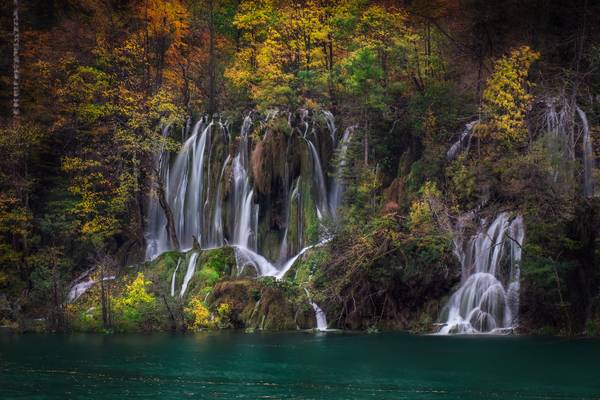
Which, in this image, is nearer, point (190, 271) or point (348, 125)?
point (190, 271)

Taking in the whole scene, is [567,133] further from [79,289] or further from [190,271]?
[79,289]

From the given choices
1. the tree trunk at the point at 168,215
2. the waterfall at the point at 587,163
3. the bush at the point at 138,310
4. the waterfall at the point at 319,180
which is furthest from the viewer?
the tree trunk at the point at 168,215

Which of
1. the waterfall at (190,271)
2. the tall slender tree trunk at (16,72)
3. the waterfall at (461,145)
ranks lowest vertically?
the waterfall at (190,271)

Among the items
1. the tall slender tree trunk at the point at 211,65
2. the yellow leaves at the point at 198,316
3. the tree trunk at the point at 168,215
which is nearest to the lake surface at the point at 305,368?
the yellow leaves at the point at 198,316

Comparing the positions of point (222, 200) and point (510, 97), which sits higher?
point (510, 97)

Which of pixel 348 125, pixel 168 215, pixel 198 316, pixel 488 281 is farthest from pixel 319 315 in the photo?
pixel 168 215

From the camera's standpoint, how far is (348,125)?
36.5 meters

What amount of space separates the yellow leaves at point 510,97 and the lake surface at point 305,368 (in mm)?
7880

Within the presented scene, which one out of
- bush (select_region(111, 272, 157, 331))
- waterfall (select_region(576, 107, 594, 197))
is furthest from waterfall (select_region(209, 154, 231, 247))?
waterfall (select_region(576, 107, 594, 197))

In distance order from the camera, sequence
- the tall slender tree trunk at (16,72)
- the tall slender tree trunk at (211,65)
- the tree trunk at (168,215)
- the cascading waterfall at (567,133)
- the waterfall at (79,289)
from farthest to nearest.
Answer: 1. the tall slender tree trunk at (211,65)
2. the tall slender tree trunk at (16,72)
3. the tree trunk at (168,215)
4. the waterfall at (79,289)
5. the cascading waterfall at (567,133)

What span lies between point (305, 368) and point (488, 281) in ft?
30.7

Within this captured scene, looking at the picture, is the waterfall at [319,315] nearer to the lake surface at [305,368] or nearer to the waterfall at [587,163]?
the lake surface at [305,368]

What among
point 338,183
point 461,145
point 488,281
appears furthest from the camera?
point 338,183

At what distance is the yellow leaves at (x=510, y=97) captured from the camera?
90.5 feet
